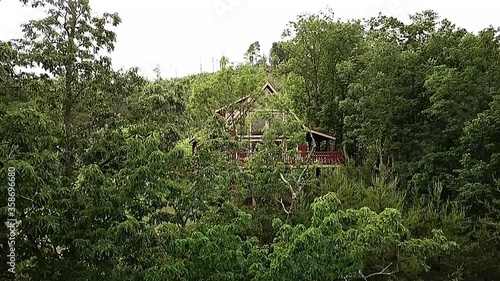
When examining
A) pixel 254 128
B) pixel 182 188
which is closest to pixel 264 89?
pixel 254 128

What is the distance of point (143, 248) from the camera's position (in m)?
7.92

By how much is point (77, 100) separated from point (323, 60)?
15.4 metres

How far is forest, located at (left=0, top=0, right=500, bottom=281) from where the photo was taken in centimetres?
759

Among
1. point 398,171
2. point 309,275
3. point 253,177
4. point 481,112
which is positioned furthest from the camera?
point 398,171

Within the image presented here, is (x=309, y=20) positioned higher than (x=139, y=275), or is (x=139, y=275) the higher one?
(x=309, y=20)

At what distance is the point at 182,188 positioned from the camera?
883cm

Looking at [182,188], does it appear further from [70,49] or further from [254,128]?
[254,128]

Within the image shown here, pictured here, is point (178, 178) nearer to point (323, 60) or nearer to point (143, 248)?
point (143, 248)

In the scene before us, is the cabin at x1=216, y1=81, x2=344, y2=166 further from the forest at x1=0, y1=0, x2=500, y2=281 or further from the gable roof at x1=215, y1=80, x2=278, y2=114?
the forest at x1=0, y1=0, x2=500, y2=281

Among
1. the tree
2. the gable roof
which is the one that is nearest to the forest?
the tree

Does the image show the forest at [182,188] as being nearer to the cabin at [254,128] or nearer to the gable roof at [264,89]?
the cabin at [254,128]

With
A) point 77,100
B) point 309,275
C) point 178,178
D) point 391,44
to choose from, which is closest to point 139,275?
point 178,178

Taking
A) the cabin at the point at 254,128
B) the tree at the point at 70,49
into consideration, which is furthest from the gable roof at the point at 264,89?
the tree at the point at 70,49

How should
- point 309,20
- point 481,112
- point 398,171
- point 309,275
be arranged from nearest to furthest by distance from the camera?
point 309,275 → point 481,112 → point 398,171 → point 309,20
